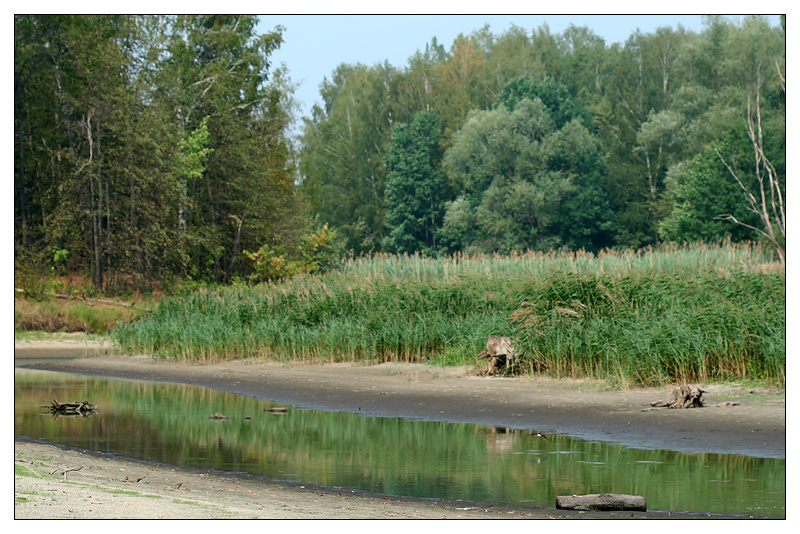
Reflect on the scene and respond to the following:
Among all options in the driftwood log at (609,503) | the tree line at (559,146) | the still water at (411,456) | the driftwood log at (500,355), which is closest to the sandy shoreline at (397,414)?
the driftwood log at (609,503)

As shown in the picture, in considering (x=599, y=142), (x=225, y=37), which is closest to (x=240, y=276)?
Result: (x=225, y=37)

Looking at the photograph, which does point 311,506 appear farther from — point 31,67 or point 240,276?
point 240,276

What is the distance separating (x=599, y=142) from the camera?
6153 centimetres

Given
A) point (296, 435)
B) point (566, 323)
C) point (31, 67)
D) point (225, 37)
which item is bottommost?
point (296, 435)

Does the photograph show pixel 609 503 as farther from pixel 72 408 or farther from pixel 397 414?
pixel 72 408

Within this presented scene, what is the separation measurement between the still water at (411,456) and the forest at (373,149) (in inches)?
296

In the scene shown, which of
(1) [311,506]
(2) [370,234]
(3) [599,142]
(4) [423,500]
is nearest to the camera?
(1) [311,506]

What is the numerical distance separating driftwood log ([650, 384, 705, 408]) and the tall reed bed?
5.25ft

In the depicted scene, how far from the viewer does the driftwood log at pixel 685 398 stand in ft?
45.4

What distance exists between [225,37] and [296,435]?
34731 millimetres

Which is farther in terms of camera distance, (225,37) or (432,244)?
(432,244)

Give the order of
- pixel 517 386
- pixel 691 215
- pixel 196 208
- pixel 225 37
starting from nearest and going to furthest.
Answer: pixel 517 386 < pixel 196 208 < pixel 225 37 < pixel 691 215

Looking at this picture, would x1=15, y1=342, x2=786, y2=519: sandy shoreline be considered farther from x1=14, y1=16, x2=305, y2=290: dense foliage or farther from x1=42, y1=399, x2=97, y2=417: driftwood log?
x1=14, y1=16, x2=305, y2=290: dense foliage

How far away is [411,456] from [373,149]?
67.4 metres
